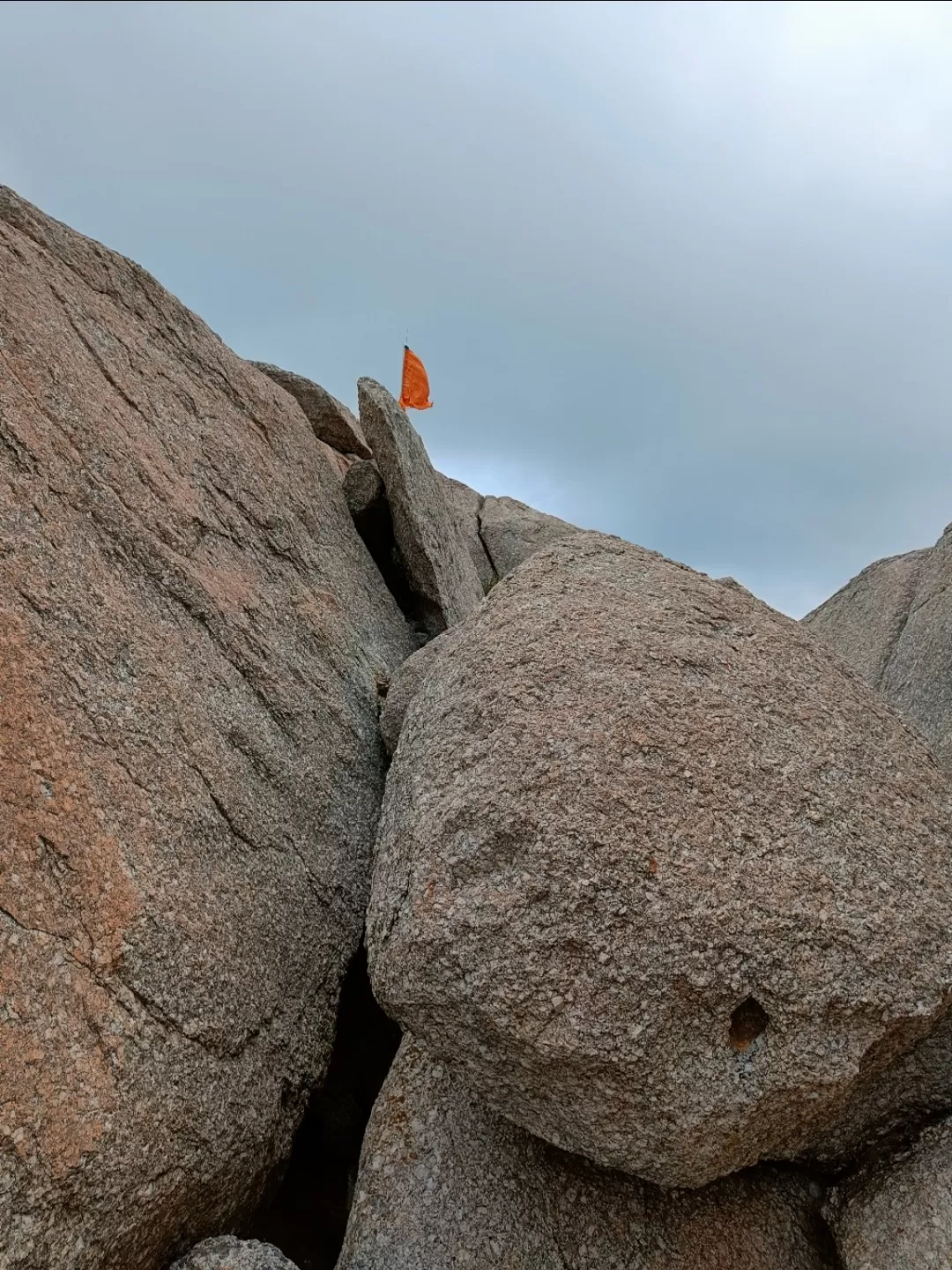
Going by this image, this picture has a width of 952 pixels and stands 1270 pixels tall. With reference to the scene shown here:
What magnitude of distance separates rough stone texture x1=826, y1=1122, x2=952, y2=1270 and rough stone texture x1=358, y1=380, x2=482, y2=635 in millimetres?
6203

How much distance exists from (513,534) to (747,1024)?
15675 millimetres

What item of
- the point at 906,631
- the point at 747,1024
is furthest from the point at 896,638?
the point at 747,1024

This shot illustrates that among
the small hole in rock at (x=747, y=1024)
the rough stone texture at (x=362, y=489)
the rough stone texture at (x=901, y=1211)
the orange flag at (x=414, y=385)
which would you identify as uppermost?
the orange flag at (x=414, y=385)

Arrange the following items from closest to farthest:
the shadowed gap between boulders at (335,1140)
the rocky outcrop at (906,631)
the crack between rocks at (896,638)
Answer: the shadowed gap between boulders at (335,1140), the rocky outcrop at (906,631), the crack between rocks at (896,638)

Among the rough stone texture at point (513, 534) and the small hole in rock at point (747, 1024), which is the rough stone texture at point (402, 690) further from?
the rough stone texture at point (513, 534)

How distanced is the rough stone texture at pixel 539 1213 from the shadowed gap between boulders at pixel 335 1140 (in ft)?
2.85

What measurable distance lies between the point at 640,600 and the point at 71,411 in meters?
4.15

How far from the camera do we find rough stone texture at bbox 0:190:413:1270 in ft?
13.3

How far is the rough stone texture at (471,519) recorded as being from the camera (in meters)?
18.7

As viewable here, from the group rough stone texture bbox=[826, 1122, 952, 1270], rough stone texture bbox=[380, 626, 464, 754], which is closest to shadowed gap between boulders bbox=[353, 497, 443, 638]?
rough stone texture bbox=[380, 626, 464, 754]

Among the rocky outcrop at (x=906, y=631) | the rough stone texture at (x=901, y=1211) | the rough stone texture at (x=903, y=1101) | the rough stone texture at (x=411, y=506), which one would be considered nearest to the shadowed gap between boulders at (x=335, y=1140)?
the rough stone texture at (x=901, y=1211)

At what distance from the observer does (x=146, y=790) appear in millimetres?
4922

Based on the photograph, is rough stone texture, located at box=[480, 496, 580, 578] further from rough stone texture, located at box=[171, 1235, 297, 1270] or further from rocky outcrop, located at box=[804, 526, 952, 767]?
rough stone texture, located at box=[171, 1235, 297, 1270]

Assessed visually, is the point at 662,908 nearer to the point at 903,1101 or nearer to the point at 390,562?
the point at 903,1101
